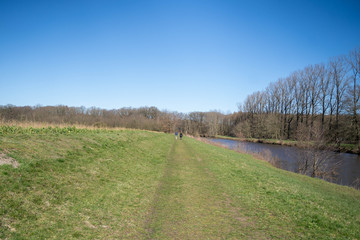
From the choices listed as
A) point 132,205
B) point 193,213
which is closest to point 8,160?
point 132,205

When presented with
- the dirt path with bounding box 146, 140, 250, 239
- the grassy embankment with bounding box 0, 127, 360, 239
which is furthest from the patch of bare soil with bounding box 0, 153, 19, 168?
the dirt path with bounding box 146, 140, 250, 239

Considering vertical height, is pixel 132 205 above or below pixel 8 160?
below

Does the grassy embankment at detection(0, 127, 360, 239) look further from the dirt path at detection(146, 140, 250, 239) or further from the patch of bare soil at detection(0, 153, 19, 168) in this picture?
the patch of bare soil at detection(0, 153, 19, 168)

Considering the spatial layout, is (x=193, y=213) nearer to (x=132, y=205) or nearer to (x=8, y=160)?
(x=132, y=205)

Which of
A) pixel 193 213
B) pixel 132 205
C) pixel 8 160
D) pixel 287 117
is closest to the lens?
pixel 8 160

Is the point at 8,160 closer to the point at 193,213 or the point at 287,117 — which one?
the point at 193,213

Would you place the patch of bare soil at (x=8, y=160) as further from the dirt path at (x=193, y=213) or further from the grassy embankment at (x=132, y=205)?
the dirt path at (x=193, y=213)

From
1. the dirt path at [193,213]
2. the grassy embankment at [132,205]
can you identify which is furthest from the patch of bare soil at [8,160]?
the dirt path at [193,213]

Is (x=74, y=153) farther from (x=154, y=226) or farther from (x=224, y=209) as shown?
(x=224, y=209)

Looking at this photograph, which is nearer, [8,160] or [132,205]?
[8,160]

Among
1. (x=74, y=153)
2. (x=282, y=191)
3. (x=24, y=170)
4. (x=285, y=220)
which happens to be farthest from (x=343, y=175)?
(x=24, y=170)

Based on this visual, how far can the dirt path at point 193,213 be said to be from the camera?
5090mm

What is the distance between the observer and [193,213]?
6.30 m

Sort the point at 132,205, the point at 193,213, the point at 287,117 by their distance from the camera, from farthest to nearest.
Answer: the point at 287,117
the point at 132,205
the point at 193,213
